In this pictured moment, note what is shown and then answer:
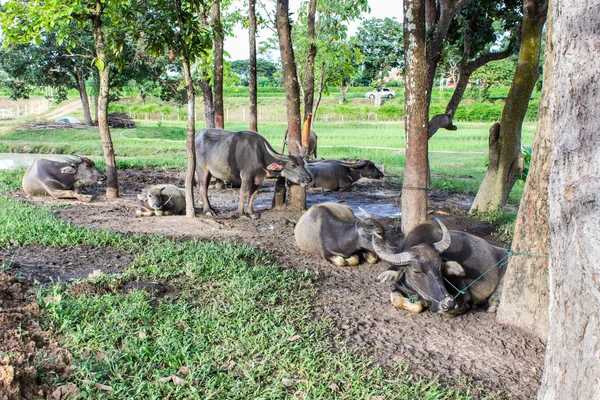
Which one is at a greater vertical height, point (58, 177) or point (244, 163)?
point (244, 163)

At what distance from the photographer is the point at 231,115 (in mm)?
41594

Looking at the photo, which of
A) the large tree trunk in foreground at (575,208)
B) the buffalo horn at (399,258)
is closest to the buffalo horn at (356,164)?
the buffalo horn at (399,258)

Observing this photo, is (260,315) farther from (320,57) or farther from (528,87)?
(320,57)

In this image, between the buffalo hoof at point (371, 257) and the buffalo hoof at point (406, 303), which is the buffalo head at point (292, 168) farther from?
the buffalo hoof at point (406, 303)

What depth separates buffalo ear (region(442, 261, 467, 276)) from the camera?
14.6 feet

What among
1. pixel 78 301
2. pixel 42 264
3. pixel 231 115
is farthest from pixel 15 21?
pixel 231 115

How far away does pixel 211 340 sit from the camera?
12.2 ft

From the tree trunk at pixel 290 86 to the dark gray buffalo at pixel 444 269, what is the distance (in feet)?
11.2

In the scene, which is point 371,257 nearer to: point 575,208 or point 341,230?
point 341,230

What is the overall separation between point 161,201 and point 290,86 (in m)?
2.68

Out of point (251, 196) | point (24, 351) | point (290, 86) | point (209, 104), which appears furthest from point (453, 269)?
point (209, 104)

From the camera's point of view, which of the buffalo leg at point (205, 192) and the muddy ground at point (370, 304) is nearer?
the muddy ground at point (370, 304)

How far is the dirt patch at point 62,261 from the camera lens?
4.66 meters

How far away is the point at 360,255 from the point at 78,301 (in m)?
3.11
